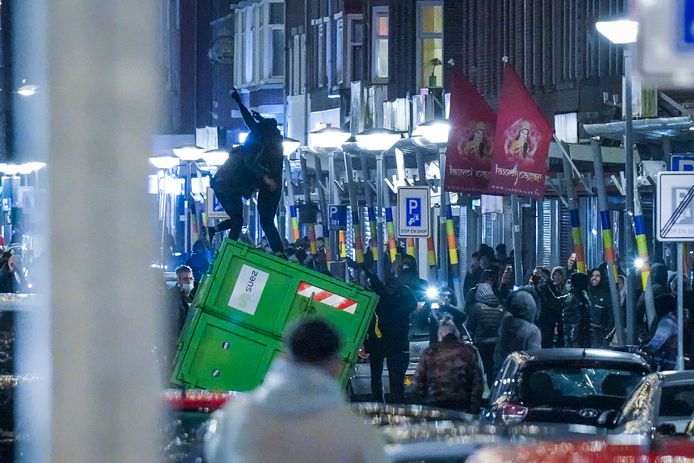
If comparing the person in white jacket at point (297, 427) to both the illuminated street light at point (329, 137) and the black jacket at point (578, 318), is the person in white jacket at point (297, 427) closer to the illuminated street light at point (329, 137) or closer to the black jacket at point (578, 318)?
the black jacket at point (578, 318)

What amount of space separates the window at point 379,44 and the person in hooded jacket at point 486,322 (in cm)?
3332

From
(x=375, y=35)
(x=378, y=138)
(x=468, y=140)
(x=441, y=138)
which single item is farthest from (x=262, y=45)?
(x=468, y=140)

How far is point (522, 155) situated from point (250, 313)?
10628 mm

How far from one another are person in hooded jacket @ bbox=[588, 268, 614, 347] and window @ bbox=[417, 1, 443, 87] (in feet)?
87.5

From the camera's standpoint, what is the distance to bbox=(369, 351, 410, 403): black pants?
2006cm

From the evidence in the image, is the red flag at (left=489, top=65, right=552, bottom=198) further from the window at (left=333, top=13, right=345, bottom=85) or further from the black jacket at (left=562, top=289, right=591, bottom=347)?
the window at (left=333, top=13, right=345, bottom=85)

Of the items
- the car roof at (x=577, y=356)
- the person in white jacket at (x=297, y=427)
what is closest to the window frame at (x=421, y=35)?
the car roof at (x=577, y=356)

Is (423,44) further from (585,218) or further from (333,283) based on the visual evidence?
(333,283)

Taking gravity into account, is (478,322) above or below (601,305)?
above

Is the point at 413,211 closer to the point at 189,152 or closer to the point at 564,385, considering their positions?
the point at 564,385

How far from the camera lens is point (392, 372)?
2019 centimetres

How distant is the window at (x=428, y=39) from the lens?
50562 millimetres

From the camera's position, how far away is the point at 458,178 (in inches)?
1109

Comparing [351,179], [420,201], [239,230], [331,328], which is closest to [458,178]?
[420,201]
